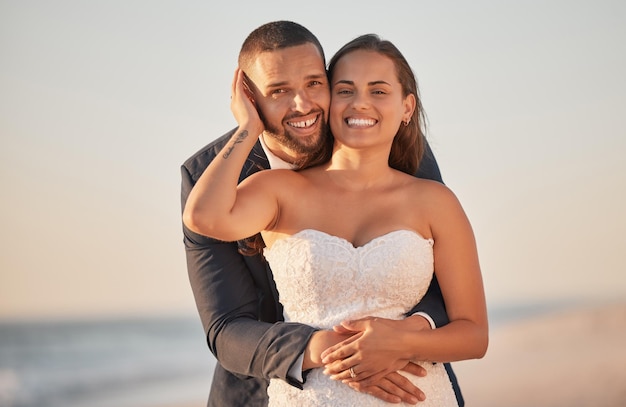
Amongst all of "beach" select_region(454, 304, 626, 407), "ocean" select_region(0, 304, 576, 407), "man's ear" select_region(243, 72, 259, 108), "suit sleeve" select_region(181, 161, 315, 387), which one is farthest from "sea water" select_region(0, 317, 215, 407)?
"man's ear" select_region(243, 72, 259, 108)

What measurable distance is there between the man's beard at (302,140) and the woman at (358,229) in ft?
0.25

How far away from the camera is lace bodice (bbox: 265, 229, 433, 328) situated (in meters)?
3.57

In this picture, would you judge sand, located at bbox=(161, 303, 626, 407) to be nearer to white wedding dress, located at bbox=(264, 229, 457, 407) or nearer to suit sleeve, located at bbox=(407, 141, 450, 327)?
suit sleeve, located at bbox=(407, 141, 450, 327)

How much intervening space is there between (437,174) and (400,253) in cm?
78

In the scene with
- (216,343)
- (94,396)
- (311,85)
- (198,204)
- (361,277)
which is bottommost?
(94,396)

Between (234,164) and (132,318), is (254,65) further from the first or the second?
(132,318)

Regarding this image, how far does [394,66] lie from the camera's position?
3.82m

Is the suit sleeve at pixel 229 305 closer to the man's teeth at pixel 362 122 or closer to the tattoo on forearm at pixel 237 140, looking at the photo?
the tattoo on forearm at pixel 237 140

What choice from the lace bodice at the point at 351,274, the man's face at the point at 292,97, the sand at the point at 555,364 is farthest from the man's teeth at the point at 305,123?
the sand at the point at 555,364

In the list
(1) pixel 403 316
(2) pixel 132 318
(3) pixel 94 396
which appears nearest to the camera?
(1) pixel 403 316

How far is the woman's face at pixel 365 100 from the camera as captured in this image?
3.72 meters

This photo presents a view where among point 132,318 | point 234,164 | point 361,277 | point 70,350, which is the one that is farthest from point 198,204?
point 132,318

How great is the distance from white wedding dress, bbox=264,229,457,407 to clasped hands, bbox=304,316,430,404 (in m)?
0.06

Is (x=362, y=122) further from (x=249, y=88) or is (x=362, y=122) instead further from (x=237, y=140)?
(x=249, y=88)
